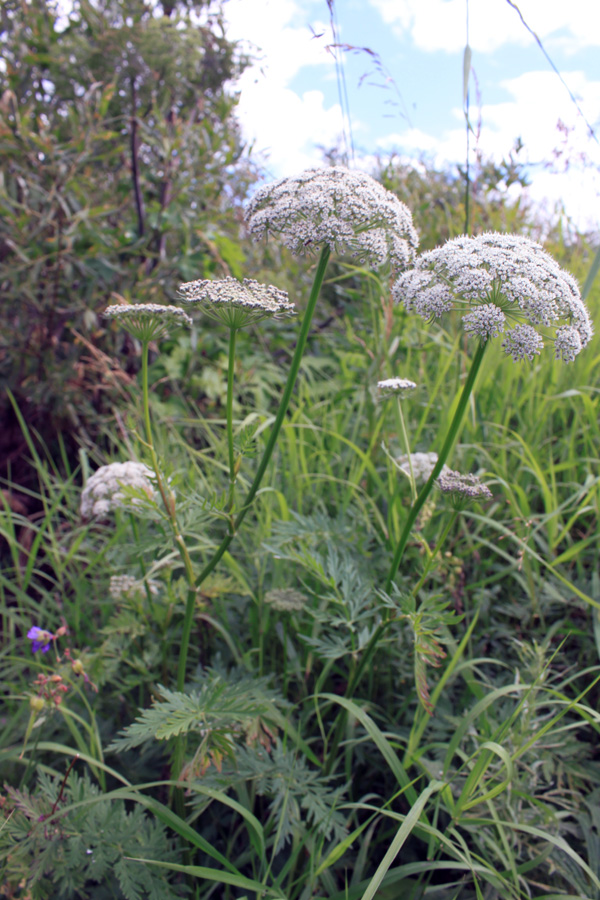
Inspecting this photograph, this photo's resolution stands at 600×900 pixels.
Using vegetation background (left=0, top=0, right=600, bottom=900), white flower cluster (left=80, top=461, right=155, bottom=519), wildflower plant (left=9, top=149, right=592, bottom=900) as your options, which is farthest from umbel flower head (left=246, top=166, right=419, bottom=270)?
white flower cluster (left=80, top=461, right=155, bottom=519)

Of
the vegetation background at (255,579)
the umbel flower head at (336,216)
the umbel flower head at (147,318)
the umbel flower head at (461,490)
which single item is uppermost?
the umbel flower head at (336,216)

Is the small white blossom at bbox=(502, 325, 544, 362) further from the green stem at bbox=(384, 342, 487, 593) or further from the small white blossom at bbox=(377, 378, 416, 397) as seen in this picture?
the small white blossom at bbox=(377, 378, 416, 397)

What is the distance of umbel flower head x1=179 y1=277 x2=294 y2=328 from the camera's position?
3.74 feet

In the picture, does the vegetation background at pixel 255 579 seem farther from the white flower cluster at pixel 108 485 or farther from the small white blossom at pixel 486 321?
the small white blossom at pixel 486 321

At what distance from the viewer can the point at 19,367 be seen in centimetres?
332

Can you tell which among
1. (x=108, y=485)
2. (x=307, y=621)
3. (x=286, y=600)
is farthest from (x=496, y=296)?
(x=108, y=485)

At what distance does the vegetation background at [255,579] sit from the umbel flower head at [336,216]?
21.6 inches

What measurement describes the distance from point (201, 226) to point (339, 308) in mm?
1846

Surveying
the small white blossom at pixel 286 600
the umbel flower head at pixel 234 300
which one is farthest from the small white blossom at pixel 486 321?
the small white blossom at pixel 286 600

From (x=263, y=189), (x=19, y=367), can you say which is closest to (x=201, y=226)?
(x=19, y=367)

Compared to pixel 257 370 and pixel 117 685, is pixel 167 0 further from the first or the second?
pixel 117 685

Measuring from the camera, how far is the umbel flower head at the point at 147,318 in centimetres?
128

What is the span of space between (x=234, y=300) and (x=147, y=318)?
329mm

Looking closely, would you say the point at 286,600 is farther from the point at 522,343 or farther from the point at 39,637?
the point at 522,343
